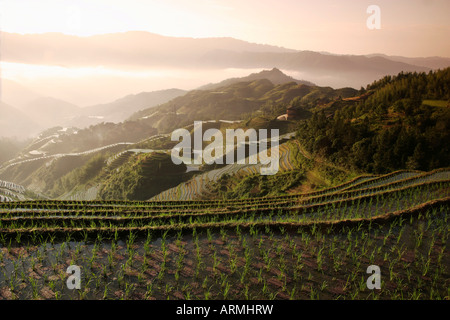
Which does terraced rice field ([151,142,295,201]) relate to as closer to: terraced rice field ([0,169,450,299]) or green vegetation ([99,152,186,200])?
green vegetation ([99,152,186,200])

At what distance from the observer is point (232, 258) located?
7.74 m

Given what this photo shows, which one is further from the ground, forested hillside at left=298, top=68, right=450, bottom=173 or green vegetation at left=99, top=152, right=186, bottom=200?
forested hillside at left=298, top=68, right=450, bottom=173

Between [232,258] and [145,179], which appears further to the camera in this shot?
[145,179]

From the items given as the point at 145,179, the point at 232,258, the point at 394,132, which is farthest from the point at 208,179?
the point at 232,258

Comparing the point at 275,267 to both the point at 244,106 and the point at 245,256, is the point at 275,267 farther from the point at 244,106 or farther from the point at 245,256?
the point at 244,106

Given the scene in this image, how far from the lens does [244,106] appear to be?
15012 centimetres

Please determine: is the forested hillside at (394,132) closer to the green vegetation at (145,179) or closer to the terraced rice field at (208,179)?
the terraced rice field at (208,179)

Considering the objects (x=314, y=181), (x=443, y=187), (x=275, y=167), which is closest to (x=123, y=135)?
(x=275, y=167)

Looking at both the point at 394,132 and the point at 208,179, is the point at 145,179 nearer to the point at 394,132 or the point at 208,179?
the point at 208,179

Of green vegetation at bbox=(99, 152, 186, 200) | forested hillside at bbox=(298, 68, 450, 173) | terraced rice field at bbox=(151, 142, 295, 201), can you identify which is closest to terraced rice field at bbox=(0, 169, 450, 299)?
forested hillside at bbox=(298, 68, 450, 173)

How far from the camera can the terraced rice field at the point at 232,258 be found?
641cm

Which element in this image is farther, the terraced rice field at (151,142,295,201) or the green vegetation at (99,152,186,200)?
the green vegetation at (99,152,186,200)

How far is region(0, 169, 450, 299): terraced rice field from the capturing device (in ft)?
21.0

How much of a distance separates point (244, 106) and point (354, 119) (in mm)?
114595
